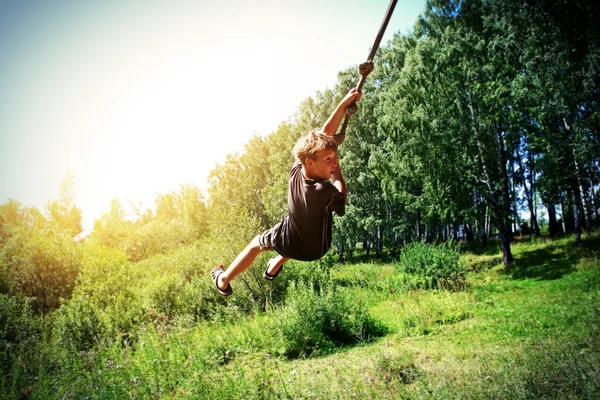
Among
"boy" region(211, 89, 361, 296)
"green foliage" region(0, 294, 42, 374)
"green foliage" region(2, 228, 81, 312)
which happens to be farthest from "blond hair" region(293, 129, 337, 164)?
"green foliage" region(2, 228, 81, 312)

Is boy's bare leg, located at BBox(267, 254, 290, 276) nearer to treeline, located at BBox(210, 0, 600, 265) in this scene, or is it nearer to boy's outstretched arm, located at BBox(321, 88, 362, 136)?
boy's outstretched arm, located at BBox(321, 88, 362, 136)

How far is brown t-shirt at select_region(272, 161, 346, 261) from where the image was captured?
3.27 m

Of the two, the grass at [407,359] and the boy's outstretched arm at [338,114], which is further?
the grass at [407,359]

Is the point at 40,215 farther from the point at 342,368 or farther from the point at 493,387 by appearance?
the point at 493,387

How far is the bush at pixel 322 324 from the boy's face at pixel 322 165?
732cm

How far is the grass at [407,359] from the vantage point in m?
4.90

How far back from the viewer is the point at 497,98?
18.5m

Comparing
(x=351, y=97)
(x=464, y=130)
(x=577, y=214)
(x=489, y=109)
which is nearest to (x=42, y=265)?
(x=351, y=97)

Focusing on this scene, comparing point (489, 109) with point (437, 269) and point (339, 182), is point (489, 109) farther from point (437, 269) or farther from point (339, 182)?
point (339, 182)

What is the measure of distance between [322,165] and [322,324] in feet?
27.1

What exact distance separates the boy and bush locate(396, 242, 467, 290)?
43.7 ft

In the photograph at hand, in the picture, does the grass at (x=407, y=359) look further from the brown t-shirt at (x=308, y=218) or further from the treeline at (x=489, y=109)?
the treeline at (x=489, y=109)

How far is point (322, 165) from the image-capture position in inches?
129

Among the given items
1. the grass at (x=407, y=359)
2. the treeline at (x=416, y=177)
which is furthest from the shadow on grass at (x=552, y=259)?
the grass at (x=407, y=359)
